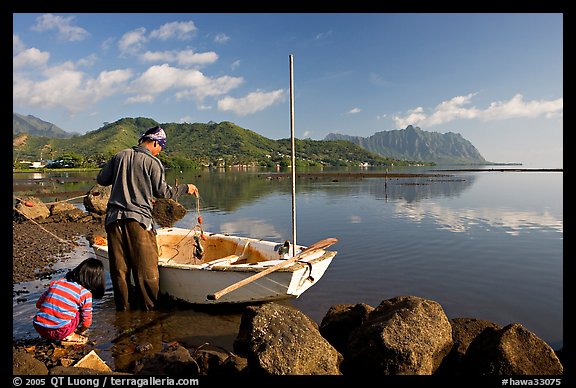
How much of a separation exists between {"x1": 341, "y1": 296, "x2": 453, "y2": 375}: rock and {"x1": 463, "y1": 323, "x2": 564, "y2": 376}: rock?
0.50 m

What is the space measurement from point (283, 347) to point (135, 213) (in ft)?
15.3

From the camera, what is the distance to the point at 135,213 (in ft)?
25.1

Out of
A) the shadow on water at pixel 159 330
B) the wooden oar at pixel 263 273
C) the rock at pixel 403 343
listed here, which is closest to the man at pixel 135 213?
the shadow on water at pixel 159 330

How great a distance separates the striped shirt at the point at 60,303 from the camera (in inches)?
215

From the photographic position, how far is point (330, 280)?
10906mm

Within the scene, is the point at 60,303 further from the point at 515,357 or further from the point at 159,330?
the point at 515,357

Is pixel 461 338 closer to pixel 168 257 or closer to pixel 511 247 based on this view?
pixel 168 257

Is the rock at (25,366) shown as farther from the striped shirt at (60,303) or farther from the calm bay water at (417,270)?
the calm bay water at (417,270)

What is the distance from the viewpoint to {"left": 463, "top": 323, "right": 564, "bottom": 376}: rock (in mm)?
4535

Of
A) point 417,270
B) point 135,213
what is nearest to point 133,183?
point 135,213

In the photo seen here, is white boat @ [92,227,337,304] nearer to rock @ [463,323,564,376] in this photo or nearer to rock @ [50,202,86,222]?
rock @ [463,323,564,376]
